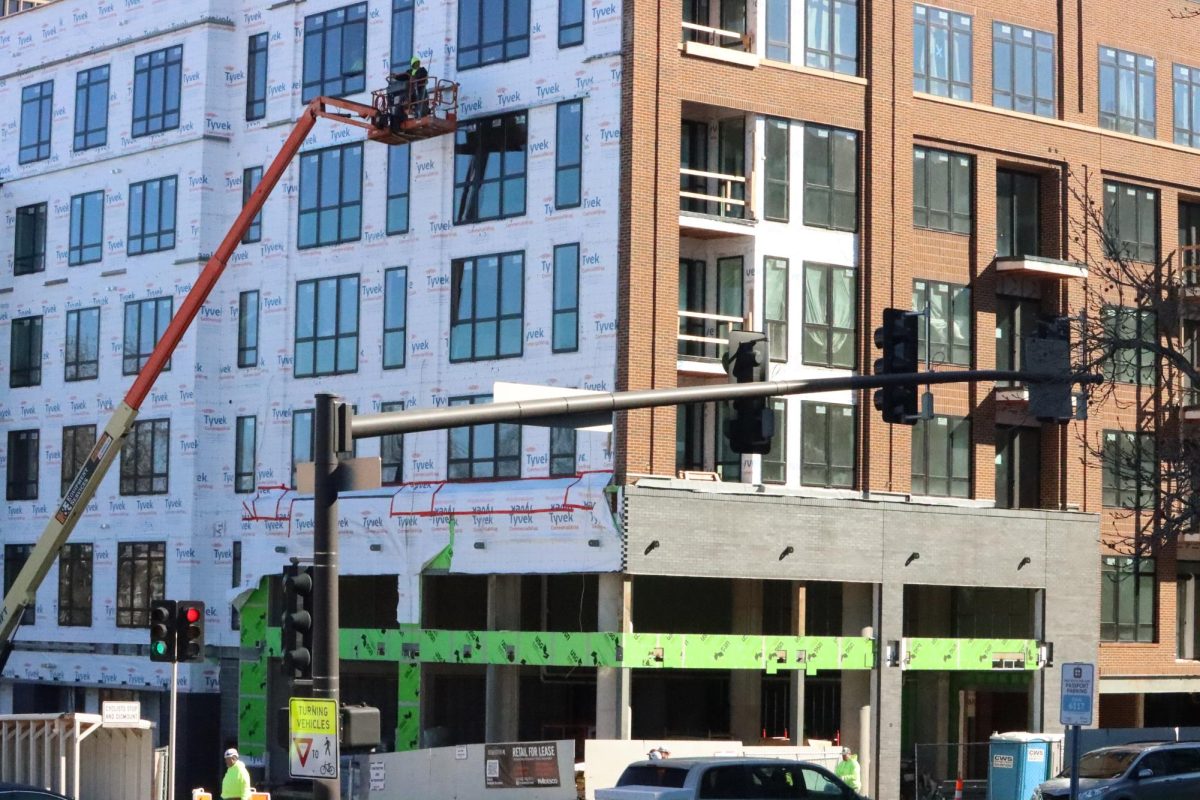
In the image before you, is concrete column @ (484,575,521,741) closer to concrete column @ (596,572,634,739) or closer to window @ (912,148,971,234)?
concrete column @ (596,572,634,739)

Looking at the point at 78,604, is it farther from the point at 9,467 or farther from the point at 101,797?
the point at 101,797

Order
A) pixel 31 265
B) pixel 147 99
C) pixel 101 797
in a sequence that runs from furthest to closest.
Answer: pixel 31 265 → pixel 147 99 → pixel 101 797

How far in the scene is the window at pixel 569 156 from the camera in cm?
4428

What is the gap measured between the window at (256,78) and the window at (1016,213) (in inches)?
749

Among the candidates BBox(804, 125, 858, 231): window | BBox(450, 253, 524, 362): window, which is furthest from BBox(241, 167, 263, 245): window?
BBox(804, 125, 858, 231): window

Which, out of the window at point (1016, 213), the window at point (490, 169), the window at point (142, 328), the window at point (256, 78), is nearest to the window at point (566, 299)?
the window at point (490, 169)

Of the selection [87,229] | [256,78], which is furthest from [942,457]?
[87,229]

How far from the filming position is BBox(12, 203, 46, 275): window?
59.0 metres

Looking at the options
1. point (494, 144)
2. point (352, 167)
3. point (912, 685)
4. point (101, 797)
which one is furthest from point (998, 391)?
point (101, 797)

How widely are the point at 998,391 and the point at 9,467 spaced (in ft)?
95.9

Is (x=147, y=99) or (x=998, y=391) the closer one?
(x=998, y=391)

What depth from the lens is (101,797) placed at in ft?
110

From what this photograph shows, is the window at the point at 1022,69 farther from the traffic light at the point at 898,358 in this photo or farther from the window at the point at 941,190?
the traffic light at the point at 898,358

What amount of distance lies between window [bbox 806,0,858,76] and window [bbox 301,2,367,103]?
36.3 feet
